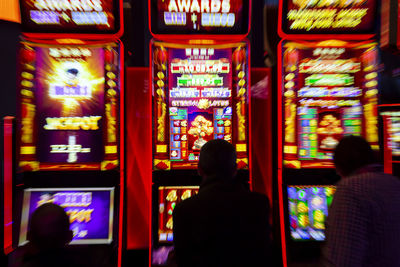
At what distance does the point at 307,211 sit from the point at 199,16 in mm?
2122

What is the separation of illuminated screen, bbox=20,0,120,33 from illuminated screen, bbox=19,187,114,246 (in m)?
1.51

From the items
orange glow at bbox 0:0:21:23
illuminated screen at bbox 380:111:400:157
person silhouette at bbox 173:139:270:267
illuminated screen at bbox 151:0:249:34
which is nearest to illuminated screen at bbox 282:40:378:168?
illuminated screen at bbox 380:111:400:157

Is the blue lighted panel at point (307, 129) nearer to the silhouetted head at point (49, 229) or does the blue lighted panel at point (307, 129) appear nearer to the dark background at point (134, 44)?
the dark background at point (134, 44)

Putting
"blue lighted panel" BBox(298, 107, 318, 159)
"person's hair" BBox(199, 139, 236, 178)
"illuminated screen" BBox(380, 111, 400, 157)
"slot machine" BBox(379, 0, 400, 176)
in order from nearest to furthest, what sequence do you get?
"person's hair" BBox(199, 139, 236, 178)
"slot machine" BBox(379, 0, 400, 176)
"blue lighted panel" BBox(298, 107, 318, 159)
"illuminated screen" BBox(380, 111, 400, 157)

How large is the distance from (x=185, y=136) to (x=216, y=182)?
1.28 meters

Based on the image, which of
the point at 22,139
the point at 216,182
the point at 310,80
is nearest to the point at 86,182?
the point at 22,139

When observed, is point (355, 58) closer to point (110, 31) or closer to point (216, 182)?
point (216, 182)

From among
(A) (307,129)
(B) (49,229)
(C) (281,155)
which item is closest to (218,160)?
(B) (49,229)

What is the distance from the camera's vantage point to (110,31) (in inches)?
102

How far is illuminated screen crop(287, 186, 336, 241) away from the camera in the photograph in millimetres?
2609

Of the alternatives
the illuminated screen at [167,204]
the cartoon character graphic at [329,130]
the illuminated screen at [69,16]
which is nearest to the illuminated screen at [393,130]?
the cartoon character graphic at [329,130]

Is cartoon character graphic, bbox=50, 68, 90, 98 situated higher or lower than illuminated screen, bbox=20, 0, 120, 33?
lower

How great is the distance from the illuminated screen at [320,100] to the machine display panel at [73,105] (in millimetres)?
1665

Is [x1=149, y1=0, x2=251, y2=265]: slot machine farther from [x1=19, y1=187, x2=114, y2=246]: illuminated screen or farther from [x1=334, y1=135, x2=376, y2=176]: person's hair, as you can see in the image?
[x1=334, y1=135, x2=376, y2=176]: person's hair
